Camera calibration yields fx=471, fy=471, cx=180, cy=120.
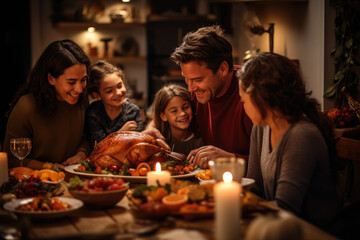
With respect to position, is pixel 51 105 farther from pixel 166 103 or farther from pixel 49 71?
pixel 166 103

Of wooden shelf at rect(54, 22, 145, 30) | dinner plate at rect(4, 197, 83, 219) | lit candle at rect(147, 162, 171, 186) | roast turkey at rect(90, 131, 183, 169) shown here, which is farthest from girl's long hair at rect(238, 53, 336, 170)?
wooden shelf at rect(54, 22, 145, 30)

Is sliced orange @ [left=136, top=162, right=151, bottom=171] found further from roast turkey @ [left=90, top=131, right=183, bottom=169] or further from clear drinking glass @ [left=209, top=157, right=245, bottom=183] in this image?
clear drinking glass @ [left=209, top=157, right=245, bottom=183]

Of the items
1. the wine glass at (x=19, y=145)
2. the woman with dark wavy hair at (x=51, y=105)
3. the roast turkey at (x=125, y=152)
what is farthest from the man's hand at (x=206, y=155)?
the wine glass at (x=19, y=145)

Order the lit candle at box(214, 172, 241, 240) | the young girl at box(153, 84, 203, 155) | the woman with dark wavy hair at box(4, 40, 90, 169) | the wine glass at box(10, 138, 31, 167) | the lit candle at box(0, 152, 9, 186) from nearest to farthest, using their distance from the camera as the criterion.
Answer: the lit candle at box(214, 172, 241, 240) < the lit candle at box(0, 152, 9, 186) < the wine glass at box(10, 138, 31, 167) < the woman with dark wavy hair at box(4, 40, 90, 169) < the young girl at box(153, 84, 203, 155)

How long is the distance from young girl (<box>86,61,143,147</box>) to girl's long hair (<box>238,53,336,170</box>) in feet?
4.42

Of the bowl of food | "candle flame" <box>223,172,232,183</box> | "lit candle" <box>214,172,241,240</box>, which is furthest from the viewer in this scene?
the bowl of food

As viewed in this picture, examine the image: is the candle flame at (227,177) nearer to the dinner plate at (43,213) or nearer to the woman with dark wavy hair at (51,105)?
the dinner plate at (43,213)

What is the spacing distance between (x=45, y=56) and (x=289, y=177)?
173 centimetres

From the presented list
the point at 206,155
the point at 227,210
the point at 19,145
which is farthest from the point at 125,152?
the point at 227,210

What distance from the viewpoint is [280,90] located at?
6.21ft

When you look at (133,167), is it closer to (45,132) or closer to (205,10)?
(45,132)

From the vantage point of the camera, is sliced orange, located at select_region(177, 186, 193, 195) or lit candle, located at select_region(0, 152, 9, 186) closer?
sliced orange, located at select_region(177, 186, 193, 195)

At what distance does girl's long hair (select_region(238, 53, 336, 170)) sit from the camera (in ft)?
6.21

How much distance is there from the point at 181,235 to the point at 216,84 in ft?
5.02
